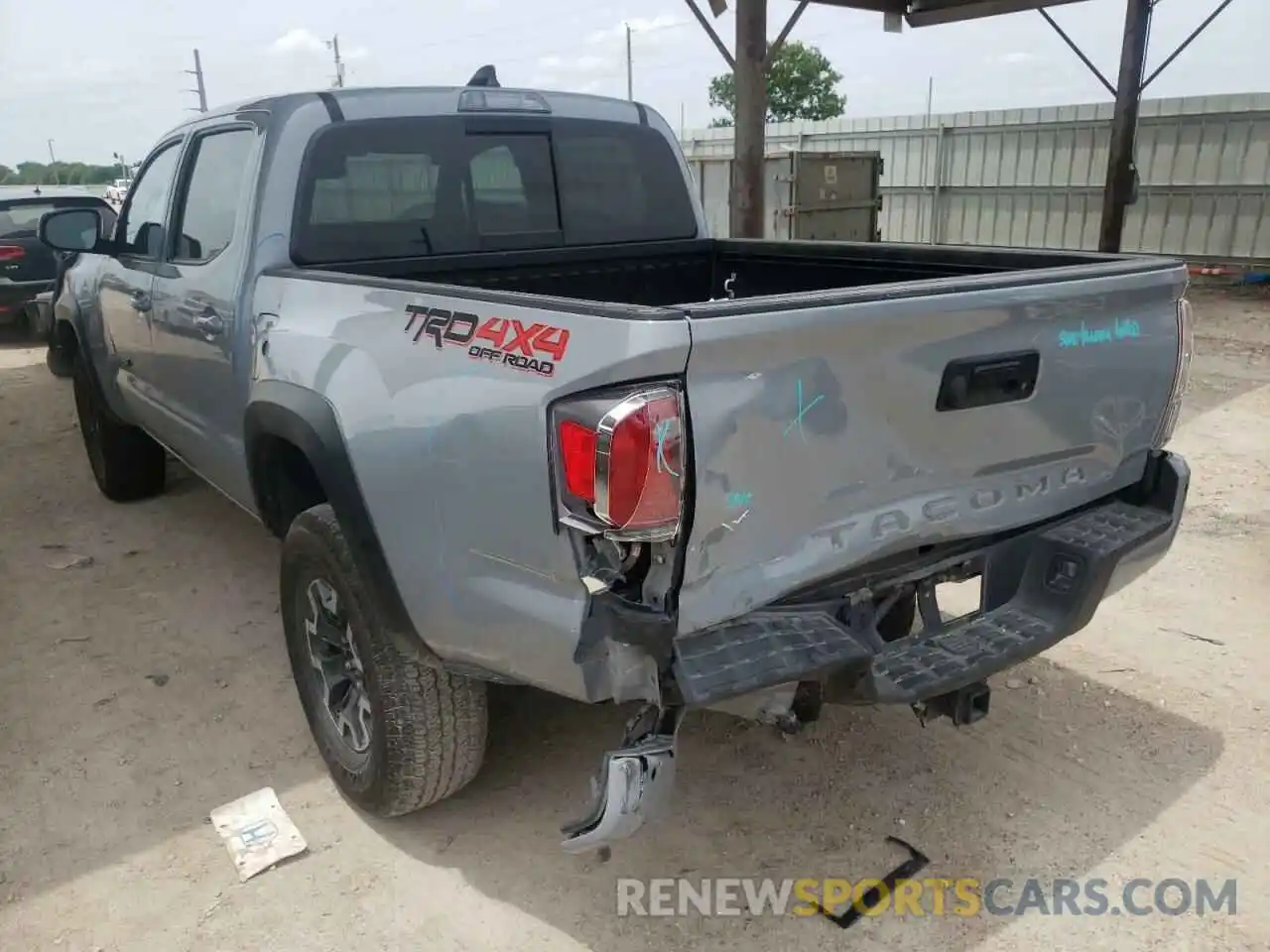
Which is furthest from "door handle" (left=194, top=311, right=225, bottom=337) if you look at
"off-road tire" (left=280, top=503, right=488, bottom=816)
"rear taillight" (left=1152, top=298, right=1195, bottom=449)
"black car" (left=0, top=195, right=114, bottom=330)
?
"black car" (left=0, top=195, right=114, bottom=330)

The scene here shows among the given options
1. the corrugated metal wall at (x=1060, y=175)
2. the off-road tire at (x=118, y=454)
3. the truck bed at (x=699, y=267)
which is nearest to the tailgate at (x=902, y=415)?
the truck bed at (x=699, y=267)

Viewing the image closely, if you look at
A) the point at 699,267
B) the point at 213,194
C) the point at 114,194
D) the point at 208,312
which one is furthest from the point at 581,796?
the point at 114,194

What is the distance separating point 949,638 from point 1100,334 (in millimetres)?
823

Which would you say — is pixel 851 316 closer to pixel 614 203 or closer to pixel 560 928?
pixel 560 928

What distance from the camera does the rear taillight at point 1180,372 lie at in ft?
8.68

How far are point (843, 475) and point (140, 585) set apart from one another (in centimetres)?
370

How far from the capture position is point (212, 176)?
3629 millimetres

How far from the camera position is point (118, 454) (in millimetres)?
5453

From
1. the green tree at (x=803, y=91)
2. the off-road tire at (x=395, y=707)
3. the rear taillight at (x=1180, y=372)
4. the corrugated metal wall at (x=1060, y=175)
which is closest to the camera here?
the off-road tire at (x=395, y=707)

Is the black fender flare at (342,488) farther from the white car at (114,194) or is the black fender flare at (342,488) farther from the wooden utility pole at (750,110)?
the wooden utility pole at (750,110)

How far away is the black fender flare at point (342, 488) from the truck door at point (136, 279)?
1.66 m

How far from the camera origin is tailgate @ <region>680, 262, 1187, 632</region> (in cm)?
186

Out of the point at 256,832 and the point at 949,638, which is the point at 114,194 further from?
the point at 949,638

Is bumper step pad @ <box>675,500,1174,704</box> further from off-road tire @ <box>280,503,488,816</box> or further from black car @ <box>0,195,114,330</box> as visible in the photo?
black car @ <box>0,195,114,330</box>
